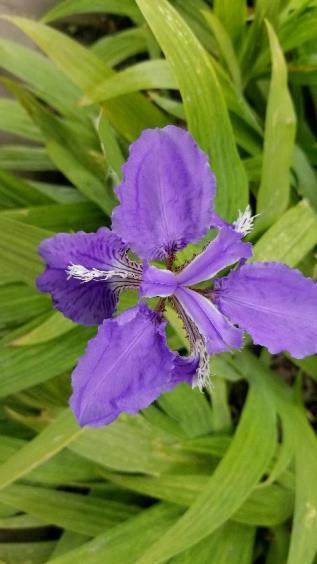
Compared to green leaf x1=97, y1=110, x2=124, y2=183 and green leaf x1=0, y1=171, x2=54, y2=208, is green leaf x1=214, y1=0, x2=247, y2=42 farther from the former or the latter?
green leaf x1=0, y1=171, x2=54, y2=208

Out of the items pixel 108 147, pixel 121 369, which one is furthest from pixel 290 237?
pixel 121 369

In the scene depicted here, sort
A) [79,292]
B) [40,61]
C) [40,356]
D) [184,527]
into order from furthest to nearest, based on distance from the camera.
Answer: [40,61] < [40,356] < [184,527] < [79,292]

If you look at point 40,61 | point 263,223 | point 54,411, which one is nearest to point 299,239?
point 263,223

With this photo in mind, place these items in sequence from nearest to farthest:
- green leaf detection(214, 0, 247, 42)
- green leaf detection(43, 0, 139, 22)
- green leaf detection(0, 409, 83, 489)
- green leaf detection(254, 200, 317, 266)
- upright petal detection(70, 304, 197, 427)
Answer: upright petal detection(70, 304, 197, 427) < green leaf detection(0, 409, 83, 489) < green leaf detection(254, 200, 317, 266) < green leaf detection(214, 0, 247, 42) < green leaf detection(43, 0, 139, 22)

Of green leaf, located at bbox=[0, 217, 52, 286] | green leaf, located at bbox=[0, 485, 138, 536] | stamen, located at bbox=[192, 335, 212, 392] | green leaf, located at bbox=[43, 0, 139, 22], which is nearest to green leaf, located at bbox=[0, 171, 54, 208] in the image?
green leaf, located at bbox=[0, 217, 52, 286]

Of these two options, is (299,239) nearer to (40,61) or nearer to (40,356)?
(40,356)

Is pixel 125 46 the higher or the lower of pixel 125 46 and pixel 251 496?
the higher
